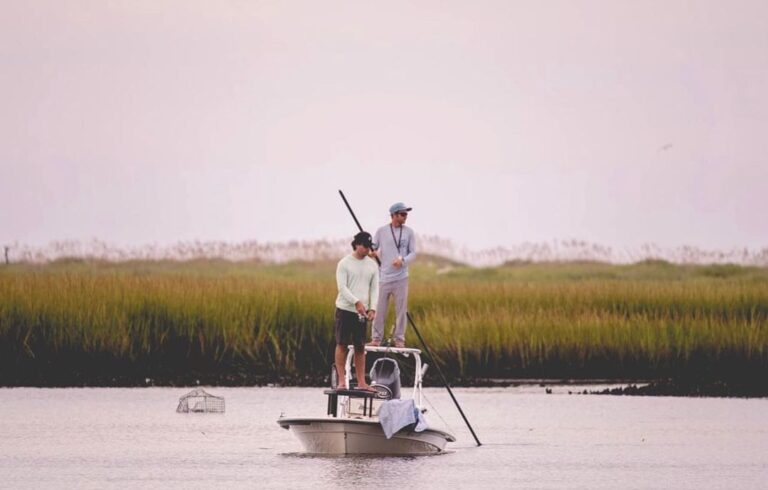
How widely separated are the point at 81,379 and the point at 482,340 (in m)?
5.20

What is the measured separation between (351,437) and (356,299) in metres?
1.26

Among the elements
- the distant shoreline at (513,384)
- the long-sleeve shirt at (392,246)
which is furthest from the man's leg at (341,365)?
the distant shoreline at (513,384)

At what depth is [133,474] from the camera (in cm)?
1848

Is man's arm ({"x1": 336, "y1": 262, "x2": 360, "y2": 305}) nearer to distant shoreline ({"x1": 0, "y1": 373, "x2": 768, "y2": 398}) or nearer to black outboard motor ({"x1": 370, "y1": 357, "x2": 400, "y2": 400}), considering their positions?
black outboard motor ({"x1": 370, "y1": 357, "x2": 400, "y2": 400})

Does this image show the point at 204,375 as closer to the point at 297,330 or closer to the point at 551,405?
the point at 297,330

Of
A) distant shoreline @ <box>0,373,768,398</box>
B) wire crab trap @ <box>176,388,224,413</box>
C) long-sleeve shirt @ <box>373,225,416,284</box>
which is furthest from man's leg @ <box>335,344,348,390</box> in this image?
distant shoreline @ <box>0,373,768,398</box>

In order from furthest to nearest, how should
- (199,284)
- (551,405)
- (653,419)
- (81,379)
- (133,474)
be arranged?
1. (199,284)
2. (81,379)
3. (551,405)
4. (653,419)
5. (133,474)

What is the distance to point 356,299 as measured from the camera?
61.1ft

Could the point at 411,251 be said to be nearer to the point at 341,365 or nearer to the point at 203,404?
the point at 341,365

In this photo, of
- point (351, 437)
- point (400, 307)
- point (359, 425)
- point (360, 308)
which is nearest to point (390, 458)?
point (351, 437)

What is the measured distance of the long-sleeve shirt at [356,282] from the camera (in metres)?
18.6

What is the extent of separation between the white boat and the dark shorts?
138 millimetres

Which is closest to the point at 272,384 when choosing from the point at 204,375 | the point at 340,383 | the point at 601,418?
the point at 204,375

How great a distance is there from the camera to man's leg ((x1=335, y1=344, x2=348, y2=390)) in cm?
1889
